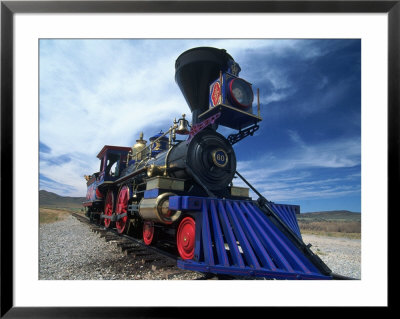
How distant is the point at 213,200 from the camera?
3416 millimetres

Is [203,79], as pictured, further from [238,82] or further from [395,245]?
[395,245]

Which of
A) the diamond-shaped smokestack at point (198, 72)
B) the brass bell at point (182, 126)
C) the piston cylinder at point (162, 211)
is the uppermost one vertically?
the diamond-shaped smokestack at point (198, 72)

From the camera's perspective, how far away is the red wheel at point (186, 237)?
3.54 meters

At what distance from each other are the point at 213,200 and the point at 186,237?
742 mm

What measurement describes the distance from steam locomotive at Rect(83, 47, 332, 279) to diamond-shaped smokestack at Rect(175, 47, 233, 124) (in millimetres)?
19

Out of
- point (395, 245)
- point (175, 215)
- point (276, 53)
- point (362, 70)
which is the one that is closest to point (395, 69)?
point (362, 70)

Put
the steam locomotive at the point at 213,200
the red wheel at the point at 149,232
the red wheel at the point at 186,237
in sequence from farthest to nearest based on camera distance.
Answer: the red wheel at the point at 149,232, the red wheel at the point at 186,237, the steam locomotive at the point at 213,200

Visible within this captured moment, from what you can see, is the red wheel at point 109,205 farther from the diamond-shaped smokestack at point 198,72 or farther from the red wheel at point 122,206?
the diamond-shaped smokestack at point 198,72

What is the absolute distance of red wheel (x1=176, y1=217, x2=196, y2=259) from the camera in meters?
3.54

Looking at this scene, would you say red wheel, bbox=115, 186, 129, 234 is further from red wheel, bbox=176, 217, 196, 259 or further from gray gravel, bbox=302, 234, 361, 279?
gray gravel, bbox=302, 234, 361, 279

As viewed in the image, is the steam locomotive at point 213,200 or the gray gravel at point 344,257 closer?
the steam locomotive at point 213,200

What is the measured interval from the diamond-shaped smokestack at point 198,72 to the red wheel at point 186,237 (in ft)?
7.70

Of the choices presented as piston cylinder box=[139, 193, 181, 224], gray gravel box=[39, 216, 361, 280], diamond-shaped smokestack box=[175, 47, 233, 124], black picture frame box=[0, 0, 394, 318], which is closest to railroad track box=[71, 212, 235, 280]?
gray gravel box=[39, 216, 361, 280]

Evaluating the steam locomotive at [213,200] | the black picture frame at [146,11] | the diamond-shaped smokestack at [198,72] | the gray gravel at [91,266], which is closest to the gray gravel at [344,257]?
the steam locomotive at [213,200]
